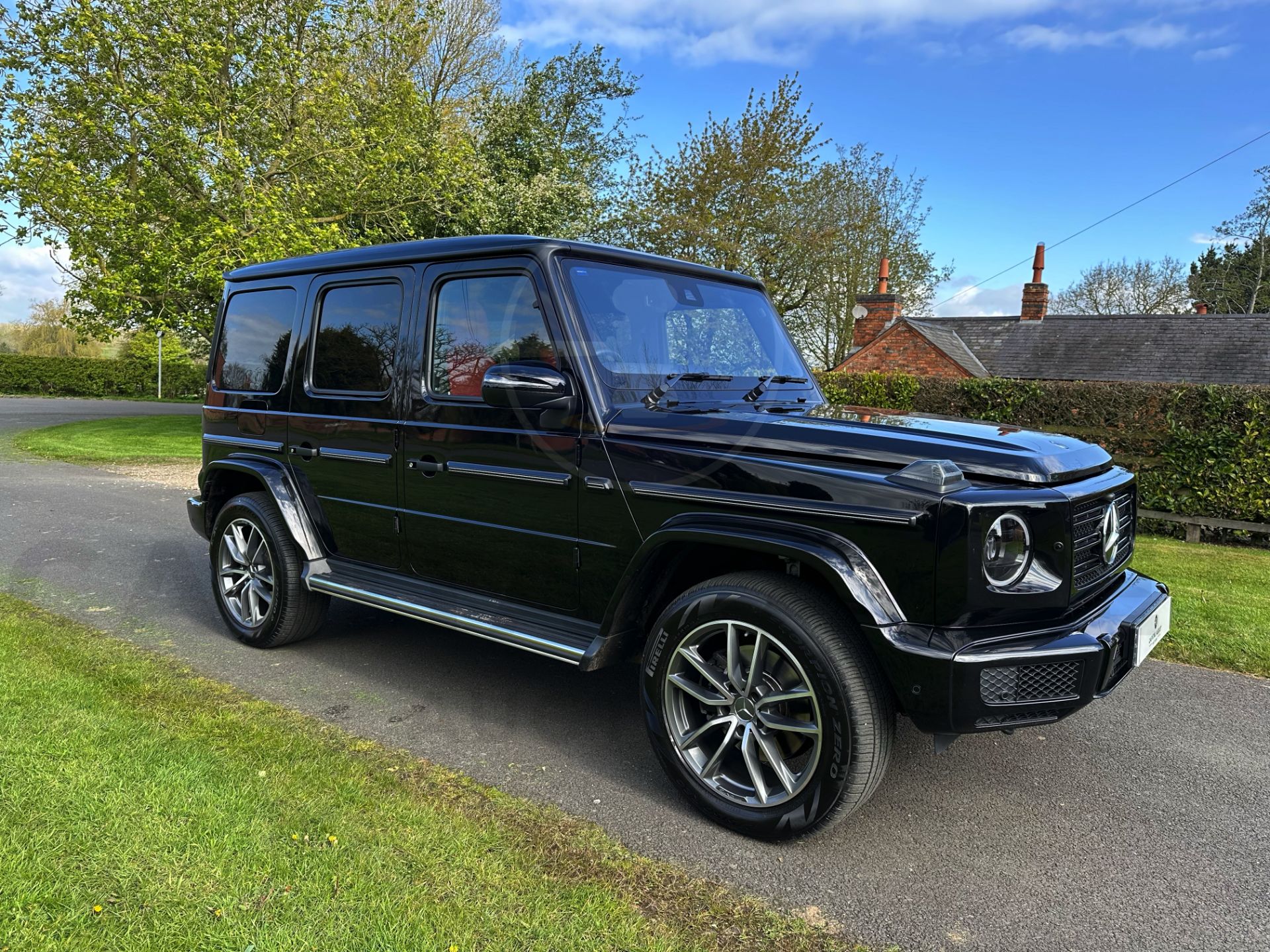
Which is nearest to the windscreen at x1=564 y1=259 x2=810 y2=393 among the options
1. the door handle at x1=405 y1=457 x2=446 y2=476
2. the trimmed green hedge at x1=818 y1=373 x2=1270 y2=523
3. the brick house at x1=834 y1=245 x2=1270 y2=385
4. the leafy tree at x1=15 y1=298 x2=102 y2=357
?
the door handle at x1=405 y1=457 x2=446 y2=476

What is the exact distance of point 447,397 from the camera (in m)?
3.81

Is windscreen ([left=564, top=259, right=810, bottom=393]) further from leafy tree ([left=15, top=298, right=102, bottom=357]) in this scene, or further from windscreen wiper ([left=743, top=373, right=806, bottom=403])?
leafy tree ([left=15, top=298, right=102, bottom=357])

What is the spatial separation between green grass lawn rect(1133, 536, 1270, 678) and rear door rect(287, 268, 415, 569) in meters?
4.28

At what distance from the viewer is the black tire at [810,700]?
2.68 meters

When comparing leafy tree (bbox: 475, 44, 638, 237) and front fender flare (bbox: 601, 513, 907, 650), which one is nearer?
front fender flare (bbox: 601, 513, 907, 650)

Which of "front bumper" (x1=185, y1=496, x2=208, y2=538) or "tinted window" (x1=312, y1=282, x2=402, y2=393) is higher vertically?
"tinted window" (x1=312, y1=282, x2=402, y2=393)

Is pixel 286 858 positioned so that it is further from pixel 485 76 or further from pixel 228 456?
pixel 485 76

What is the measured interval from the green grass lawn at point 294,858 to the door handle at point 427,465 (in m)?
1.23

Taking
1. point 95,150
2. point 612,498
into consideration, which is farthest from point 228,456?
point 95,150

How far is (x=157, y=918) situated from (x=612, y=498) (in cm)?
193

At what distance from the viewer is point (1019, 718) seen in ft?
8.53

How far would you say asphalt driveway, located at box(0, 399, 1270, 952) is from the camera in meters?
2.56

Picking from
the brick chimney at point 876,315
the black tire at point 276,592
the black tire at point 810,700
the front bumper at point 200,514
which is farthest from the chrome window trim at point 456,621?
the brick chimney at point 876,315

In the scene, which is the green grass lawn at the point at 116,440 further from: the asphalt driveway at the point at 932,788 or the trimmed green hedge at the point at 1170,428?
the trimmed green hedge at the point at 1170,428
